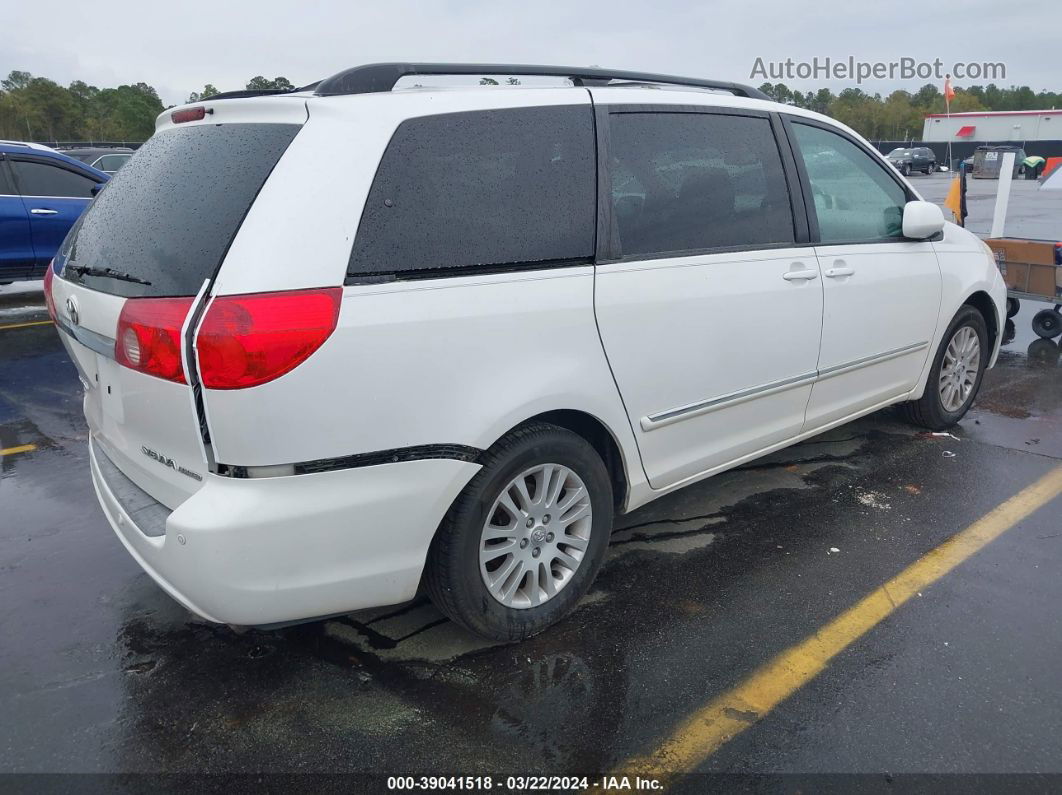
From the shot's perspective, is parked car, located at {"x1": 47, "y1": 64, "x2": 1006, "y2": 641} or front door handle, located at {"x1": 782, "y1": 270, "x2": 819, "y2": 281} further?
front door handle, located at {"x1": 782, "y1": 270, "x2": 819, "y2": 281}

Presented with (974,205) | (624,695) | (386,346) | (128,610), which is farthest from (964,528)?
(974,205)

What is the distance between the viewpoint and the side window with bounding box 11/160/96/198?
8.92 m

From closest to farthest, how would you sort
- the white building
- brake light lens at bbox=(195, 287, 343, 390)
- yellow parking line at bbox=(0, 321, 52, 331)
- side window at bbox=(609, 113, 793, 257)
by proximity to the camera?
brake light lens at bbox=(195, 287, 343, 390) → side window at bbox=(609, 113, 793, 257) → yellow parking line at bbox=(0, 321, 52, 331) → the white building

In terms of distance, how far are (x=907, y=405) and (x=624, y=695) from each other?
3151 mm

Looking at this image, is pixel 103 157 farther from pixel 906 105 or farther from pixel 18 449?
pixel 906 105

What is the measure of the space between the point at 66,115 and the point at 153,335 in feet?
292

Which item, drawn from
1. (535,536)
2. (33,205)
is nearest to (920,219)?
(535,536)

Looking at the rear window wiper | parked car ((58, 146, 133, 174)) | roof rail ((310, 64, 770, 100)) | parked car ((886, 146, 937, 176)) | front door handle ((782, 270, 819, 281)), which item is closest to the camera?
the rear window wiper

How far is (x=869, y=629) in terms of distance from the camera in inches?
116

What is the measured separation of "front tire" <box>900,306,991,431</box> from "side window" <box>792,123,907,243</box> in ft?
2.79

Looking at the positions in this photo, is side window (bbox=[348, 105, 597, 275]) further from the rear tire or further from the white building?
the white building

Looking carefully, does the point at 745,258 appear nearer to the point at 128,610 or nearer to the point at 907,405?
the point at 907,405

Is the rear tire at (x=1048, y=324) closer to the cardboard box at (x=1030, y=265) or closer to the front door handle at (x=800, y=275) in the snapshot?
the cardboard box at (x=1030, y=265)

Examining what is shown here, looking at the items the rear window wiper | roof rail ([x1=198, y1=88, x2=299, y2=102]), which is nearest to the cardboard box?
roof rail ([x1=198, y1=88, x2=299, y2=102])
